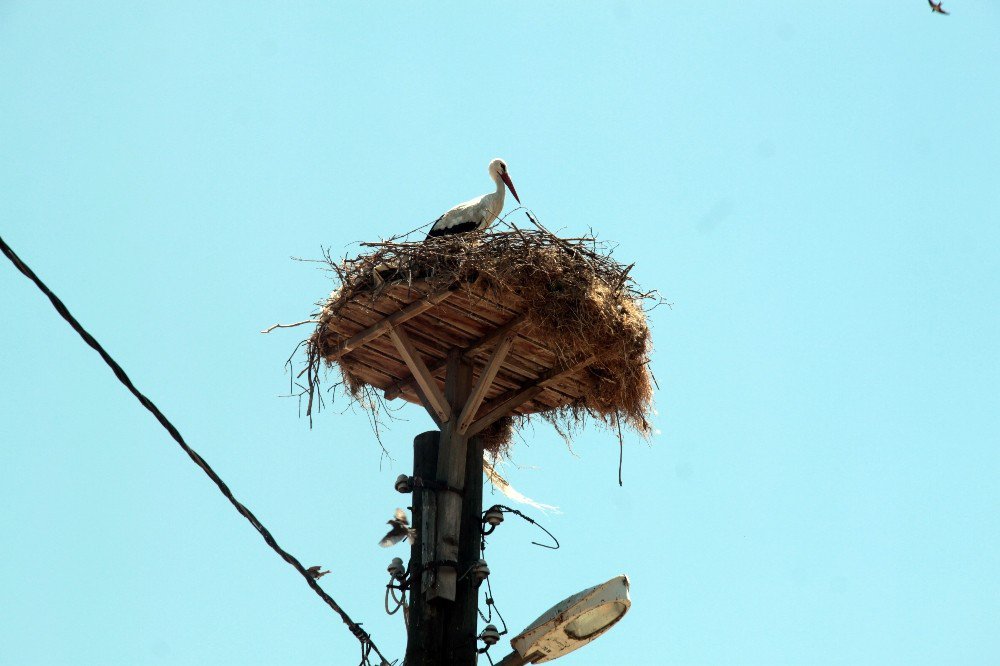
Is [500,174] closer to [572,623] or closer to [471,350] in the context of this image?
[471,350]

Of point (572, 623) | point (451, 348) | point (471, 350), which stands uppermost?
point (451, 348)

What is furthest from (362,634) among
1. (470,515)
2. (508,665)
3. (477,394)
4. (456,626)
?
(477,394)

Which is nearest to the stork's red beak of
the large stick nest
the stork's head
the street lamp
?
the stork's head

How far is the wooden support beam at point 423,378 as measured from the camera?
8453mm

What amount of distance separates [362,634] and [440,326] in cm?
303

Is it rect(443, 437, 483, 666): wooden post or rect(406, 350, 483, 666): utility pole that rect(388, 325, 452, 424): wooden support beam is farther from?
rect(443, 437, 483, 666): wooden post

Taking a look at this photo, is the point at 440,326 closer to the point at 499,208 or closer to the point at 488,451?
the point at 488,451

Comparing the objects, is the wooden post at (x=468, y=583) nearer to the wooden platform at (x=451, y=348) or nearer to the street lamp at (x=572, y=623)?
the wooden platform at (x=451, y=348)

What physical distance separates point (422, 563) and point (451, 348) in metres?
1.75

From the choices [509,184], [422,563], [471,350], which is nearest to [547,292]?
[471,350]

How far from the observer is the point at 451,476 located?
319 inches

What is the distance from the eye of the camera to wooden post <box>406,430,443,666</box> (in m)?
7.37

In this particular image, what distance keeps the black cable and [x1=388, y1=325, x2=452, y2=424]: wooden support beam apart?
2.34 metres

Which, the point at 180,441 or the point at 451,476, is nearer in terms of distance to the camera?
the point at 180,441
